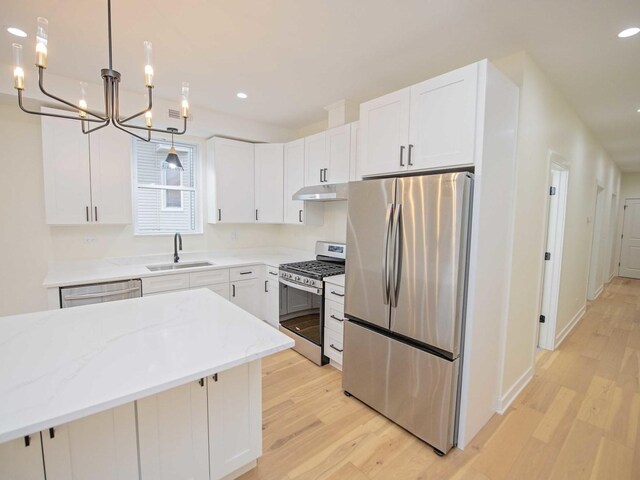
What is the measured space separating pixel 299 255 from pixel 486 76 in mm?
3138

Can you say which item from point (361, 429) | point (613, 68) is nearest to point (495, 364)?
point (361, 429)

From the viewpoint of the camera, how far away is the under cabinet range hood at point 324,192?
2899mm

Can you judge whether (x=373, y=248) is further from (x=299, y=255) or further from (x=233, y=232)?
(x=233, y=232)

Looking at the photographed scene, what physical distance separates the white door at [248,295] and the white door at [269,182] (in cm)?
90

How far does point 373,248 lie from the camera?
2260mm

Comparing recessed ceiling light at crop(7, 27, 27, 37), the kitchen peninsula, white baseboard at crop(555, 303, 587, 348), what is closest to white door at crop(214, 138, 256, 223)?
recessed ceiling light at crop(7, 27, 27, 37)

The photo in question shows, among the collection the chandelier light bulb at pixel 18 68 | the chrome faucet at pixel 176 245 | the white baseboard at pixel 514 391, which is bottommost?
the white baseboard at pixel 514 391

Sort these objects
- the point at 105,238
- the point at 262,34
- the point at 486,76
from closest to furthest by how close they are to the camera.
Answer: the point at 486,76
the point at 262,34
the point at 105,238

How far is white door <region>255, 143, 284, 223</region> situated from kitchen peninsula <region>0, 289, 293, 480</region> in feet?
7.88

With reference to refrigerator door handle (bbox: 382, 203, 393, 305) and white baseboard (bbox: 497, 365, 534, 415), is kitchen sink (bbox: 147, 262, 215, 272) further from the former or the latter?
white baseboard (bbox: 497, 365, 534, 415)

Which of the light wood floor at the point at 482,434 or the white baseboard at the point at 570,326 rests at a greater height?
the white baseboard at the point at 570,326

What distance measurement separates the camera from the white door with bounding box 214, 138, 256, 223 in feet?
12.6

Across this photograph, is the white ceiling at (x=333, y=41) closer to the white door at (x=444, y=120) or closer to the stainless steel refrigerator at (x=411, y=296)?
the white door at (x=444, y=120)

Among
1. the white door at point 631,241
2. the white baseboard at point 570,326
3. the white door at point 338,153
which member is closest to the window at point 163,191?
the white door at point 338,153
